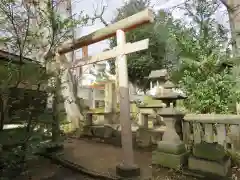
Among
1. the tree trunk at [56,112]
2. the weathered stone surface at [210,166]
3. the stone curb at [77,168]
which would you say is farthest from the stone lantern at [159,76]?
the stone curb at [77,168]

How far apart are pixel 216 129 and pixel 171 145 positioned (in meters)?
0.98

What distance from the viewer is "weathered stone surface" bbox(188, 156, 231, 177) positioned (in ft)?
11.4

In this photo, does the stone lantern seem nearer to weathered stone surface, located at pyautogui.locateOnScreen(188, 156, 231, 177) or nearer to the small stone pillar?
the small stone pillar

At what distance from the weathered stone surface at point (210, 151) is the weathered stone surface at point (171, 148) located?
373mm

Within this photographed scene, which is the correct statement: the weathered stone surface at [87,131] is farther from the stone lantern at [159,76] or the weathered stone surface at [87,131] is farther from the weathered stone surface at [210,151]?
the weathered stone surface at [210,151]

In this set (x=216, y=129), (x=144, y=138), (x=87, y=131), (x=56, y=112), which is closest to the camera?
(x=216, y=129)

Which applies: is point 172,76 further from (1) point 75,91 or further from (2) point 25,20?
(1) point 75,91

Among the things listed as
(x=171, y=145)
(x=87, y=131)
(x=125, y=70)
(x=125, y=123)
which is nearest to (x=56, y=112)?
(x=125, y=123)

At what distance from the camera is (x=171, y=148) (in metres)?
4.11

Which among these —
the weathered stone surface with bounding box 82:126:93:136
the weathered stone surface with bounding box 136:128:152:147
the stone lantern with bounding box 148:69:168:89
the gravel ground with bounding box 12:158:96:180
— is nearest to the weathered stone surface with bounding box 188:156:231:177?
the gravel ground with bounding box 12:158:96:180

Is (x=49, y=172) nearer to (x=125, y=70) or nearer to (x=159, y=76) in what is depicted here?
(x=125, y=70)

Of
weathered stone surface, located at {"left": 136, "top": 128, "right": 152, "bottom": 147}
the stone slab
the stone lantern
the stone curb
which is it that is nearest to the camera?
the stone curb

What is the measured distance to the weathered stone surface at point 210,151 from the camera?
356 centimetres

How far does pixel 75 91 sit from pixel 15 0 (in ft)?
26.7
